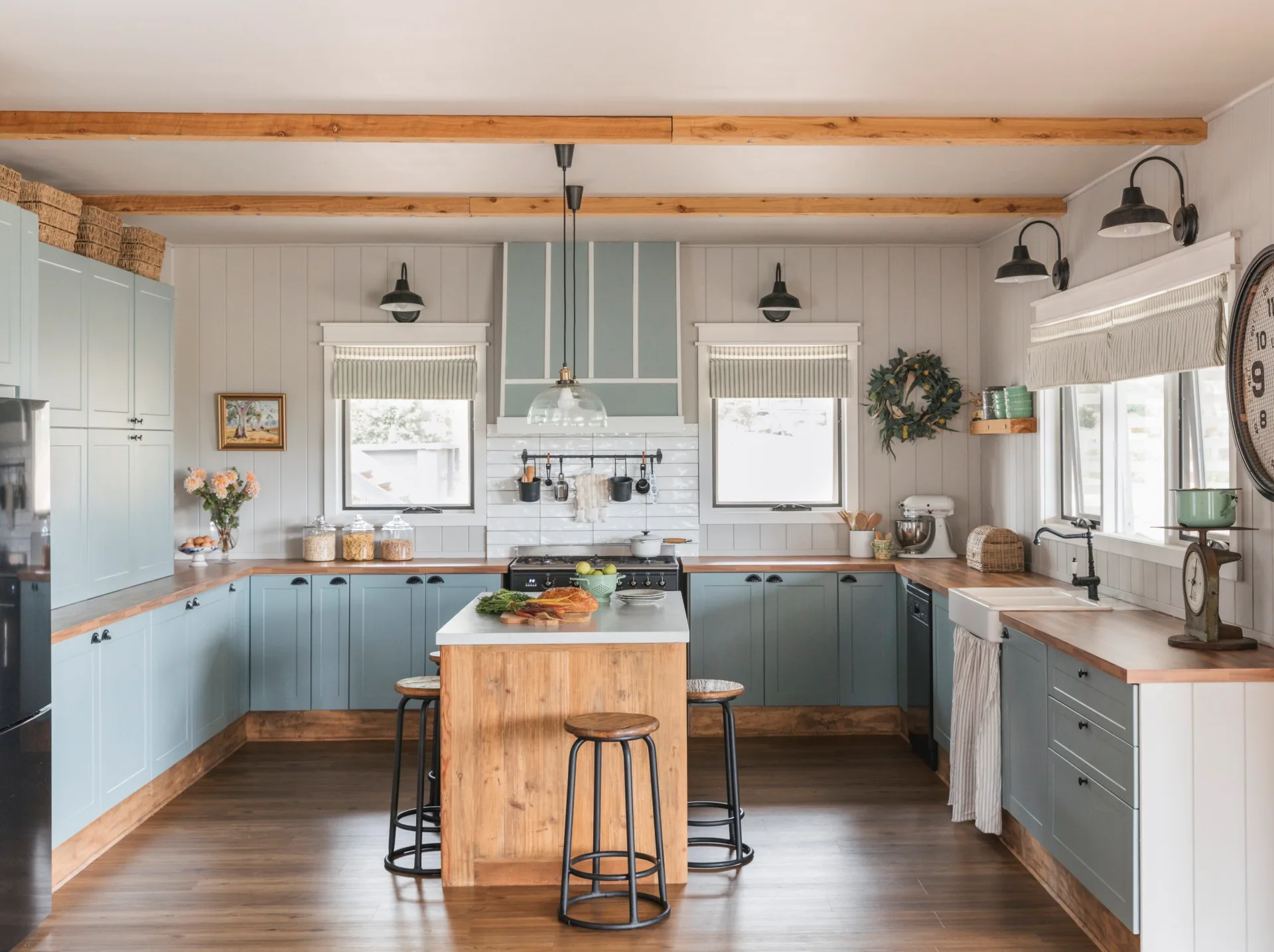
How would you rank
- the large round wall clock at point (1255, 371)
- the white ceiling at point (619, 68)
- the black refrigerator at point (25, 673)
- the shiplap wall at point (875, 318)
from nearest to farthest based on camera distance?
the white ceiling at point (619, 68)
the black refrigerator at point (25, 673)
the large round wall clock at point (1255, 371)
the shiplap wall at point (875, 318)

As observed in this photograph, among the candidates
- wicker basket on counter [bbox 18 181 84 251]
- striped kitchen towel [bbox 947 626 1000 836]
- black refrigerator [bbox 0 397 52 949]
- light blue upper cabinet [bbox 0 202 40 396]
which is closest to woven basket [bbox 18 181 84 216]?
wicker basket on counter [bbox 18 181 84 251]

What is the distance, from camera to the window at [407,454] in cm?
634

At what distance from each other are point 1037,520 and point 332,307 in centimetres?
416

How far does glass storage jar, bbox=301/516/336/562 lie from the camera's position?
597 cm

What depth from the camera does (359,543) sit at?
6.01 m

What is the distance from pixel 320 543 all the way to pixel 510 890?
9.10 ft

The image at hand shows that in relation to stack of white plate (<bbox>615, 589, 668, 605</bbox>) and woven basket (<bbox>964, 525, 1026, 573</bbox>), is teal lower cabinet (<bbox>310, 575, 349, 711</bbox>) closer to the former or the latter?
stack of white plate (<bbox>615, 589, 668, 605</bbox>)

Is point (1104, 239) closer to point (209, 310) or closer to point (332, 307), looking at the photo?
point (332, 307)

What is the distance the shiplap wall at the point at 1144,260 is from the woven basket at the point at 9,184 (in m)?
4.42

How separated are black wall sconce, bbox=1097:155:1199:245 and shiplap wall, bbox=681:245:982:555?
7.79ft

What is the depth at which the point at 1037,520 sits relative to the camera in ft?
17.7

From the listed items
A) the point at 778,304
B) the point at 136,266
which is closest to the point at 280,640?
the point at 136,266

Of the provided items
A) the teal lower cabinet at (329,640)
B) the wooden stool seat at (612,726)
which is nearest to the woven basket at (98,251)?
the teal lower cabinet at (329,640)

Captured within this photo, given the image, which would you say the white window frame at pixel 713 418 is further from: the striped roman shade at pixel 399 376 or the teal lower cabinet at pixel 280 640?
the teal lower cabinet at pixel 280 640
